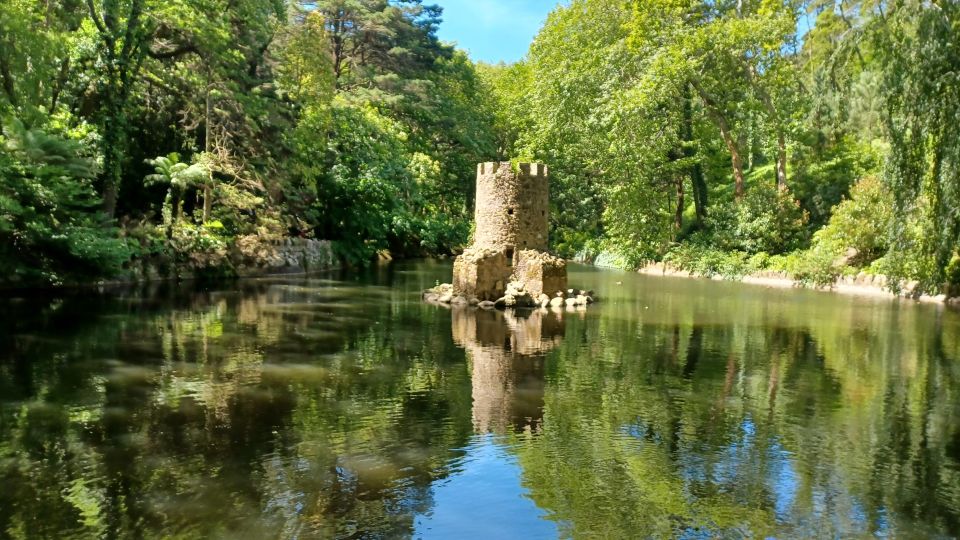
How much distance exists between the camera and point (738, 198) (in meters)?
37.0

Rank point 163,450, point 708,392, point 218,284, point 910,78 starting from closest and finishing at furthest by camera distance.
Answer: point 163,450
point 708,392
point 910,78
point 218,284

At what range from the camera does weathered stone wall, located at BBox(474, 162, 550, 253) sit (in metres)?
21.7

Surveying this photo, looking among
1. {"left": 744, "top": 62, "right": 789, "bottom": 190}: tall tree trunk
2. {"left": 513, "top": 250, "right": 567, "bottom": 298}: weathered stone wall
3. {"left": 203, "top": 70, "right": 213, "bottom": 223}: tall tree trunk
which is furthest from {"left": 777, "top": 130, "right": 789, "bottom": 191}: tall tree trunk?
{"left": 203, "top": 70, "right": 213, "bottom": 223}: tall tree trunk

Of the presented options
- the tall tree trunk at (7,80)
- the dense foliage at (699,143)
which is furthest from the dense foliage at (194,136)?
the dense foliage at (699,143)

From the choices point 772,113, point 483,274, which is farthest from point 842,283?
point 483,274

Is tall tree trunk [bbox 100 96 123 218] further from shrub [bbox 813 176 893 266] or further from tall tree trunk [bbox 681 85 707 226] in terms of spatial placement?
tall tree trunk [bbox 681 85 707 226]

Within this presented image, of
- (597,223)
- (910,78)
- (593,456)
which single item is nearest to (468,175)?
(597,223)

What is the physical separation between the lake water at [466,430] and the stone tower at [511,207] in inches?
217

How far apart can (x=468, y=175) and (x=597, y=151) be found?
946 cm

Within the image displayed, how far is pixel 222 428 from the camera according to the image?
8172 millimetres

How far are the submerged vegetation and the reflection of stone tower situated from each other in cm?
632

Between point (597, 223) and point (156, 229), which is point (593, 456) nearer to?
point (156, 229)

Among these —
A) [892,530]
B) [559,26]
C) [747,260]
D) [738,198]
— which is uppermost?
[559,26]

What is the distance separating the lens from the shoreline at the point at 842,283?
78.8 ft
